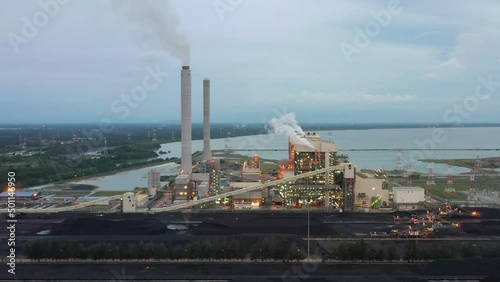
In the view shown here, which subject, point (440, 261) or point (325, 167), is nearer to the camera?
point (440, 261)

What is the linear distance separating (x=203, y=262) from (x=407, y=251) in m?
5.81

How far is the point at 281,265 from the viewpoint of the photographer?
12.1 m

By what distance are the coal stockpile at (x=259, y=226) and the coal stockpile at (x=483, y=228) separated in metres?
5.22

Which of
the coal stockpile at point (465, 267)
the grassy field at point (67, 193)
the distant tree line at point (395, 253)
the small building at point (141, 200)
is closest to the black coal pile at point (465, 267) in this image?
the coal stockpile at point (465, 267)

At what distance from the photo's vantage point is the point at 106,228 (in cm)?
1530

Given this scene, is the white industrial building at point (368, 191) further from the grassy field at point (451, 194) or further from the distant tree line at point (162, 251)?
the distant tree line at point (162, 251)

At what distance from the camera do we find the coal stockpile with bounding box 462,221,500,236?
1551 cm

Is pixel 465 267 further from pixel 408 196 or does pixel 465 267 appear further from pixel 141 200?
pixel 141 200

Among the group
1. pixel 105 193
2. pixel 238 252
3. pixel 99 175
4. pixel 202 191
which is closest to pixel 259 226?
pixel 238 252

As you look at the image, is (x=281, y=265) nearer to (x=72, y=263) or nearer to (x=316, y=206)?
(x=72, y=263)

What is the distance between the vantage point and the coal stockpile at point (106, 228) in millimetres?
14969

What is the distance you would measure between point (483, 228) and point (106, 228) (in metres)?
13.6

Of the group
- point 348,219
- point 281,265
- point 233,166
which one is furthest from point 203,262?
point 233,166

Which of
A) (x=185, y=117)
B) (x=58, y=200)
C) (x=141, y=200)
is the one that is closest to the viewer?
(x=141, y=200)
